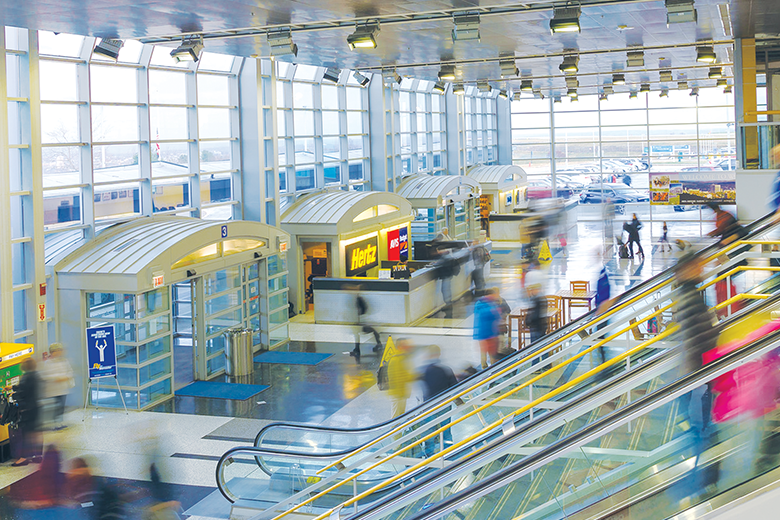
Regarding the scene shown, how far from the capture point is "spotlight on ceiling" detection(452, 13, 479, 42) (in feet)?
38.8

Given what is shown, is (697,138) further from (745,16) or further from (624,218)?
(745,16)

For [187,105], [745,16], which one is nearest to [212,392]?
[187,105]

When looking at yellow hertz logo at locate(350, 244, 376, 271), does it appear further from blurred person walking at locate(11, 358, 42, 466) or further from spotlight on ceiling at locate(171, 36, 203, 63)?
blurred person walking at locate(11, 358, 42, 466)

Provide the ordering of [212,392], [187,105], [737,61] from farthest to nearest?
[187,105]
[737,61]
[212,392]

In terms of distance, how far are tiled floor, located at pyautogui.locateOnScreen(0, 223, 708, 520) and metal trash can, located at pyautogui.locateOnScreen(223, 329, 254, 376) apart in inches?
10.6

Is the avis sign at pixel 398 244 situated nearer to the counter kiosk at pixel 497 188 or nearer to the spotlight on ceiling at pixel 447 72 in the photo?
the spotlight on ceiling at pixel 447 72

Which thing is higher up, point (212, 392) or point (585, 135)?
point (585, 135)

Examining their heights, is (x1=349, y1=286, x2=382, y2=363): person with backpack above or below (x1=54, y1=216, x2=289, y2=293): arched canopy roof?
below

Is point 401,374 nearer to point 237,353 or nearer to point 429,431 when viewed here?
point 429,431

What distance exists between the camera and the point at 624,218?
127ft

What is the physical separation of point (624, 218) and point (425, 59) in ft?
73.8

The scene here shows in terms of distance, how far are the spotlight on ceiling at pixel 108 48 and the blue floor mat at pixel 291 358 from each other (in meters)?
6.41

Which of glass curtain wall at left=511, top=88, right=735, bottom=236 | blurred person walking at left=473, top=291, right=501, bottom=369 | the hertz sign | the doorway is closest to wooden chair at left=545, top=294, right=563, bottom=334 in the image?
blurred person walking at left=473, top=291, right=501, bottom=369

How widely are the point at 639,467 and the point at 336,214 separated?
1607 cm
